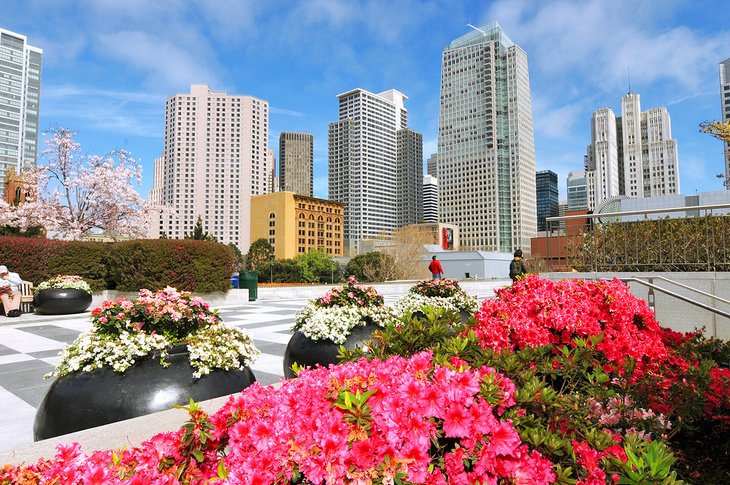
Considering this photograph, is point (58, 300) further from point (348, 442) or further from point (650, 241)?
point (650, 241)

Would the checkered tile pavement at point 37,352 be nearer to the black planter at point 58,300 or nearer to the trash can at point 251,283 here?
the black planter at point 58,300

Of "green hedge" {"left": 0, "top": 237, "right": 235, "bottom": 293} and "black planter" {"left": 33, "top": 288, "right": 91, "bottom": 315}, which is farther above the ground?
"green hedge" {"left": 0, "top": 237, "right": 235, "bottom": 293}

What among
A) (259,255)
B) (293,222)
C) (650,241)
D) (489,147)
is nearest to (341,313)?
(650,241)

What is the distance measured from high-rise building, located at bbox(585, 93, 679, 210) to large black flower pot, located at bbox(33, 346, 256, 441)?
133828 mm

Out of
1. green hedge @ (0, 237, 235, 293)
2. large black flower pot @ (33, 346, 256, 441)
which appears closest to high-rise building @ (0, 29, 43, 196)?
green hedge @ (0, 237, 235, 293)

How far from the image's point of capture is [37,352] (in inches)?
276

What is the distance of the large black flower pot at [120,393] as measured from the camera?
2.79 m

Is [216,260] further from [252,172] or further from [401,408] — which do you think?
[252,172]

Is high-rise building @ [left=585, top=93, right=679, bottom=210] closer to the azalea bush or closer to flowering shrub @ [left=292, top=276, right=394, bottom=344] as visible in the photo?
the azalea bush

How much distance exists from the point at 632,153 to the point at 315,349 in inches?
6550

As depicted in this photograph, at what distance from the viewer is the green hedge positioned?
14.2m

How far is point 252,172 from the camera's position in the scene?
529ft

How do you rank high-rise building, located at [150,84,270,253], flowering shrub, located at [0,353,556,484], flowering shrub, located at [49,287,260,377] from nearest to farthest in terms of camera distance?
1. flowering shrub, located at [0,353,556,484]
2. flowering shrub, located at [49,287,260,377]
3. high-rise building, located at [150,84,270,253]

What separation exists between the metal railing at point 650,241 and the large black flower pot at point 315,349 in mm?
4586
